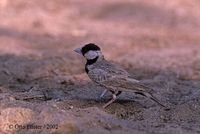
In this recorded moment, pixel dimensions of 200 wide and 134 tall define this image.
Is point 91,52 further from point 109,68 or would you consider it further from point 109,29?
point 109,29

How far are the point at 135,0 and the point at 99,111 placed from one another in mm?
12442

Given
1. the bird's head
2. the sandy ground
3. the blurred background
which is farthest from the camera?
the blurred background

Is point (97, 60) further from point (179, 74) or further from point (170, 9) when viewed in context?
point (170, 9)

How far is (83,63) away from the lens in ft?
43.3

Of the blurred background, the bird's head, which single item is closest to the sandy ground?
the blurred background

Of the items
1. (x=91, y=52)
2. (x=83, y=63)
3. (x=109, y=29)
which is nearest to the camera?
(x=91, y=52)

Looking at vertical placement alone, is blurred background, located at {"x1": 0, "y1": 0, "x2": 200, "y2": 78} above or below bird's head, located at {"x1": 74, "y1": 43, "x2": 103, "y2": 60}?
above

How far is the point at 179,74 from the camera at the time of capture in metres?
12.1

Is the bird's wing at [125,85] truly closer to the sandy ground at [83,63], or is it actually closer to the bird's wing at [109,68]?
the bird's wing at [109,68]

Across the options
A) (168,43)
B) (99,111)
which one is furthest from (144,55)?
(99,111)

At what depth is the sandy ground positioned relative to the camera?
7.42 metres

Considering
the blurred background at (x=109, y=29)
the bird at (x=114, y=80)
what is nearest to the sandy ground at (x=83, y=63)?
the blurred background at (x=109, y=29)

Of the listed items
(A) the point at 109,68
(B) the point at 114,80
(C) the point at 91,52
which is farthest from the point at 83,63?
(B) the point at 114,80

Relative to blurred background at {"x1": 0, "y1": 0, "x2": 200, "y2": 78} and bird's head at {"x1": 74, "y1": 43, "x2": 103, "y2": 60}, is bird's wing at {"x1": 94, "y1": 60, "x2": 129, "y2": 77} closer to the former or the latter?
bird's head at {"x1": 74, "y1": 43, "x2": 103, "y2": 60}
